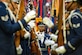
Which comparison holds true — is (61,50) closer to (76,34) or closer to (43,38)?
(76,34)

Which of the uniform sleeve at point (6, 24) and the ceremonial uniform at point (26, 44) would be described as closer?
the uniform sleeve at point (6, 24)

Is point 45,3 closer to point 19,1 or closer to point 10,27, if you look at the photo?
point 19,1

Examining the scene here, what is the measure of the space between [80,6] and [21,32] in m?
0.90

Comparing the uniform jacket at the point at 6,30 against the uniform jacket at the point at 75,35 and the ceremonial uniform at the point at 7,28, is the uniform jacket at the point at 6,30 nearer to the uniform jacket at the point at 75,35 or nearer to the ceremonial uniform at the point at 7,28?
the ceremonial uniform at the point at 7,28

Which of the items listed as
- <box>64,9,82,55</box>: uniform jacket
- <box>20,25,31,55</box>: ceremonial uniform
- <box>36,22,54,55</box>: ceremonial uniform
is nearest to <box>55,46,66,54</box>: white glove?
<box>64,9,82,55</box>: uniform jacket

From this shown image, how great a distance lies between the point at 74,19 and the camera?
2.80 meters

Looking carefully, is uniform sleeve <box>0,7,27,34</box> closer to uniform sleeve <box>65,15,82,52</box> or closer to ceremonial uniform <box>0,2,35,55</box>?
ceremonial uniform <box>0,2,35,55</box>

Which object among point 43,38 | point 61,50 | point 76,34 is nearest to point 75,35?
point 76,34

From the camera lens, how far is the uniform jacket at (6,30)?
9.29ft

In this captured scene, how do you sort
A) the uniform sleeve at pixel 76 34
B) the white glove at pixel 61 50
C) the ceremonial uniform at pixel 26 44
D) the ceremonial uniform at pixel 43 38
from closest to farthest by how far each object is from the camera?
the uniform sleeve at pixel 76 34
the white glove at pixel 61 50
the ceremonial uniform at pixel 26 44
the ceremonial uniform at pixel 43 38

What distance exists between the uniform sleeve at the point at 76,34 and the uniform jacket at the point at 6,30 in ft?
1.70

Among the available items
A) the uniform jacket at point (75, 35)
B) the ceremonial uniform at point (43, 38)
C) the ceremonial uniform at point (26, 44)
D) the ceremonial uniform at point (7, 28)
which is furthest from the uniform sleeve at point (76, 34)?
the ceremonial uniform at point (43, 38)

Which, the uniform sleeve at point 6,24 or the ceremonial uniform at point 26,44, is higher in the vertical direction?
the uniform sleeve at point 6,24

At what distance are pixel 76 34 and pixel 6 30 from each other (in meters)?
0.71
